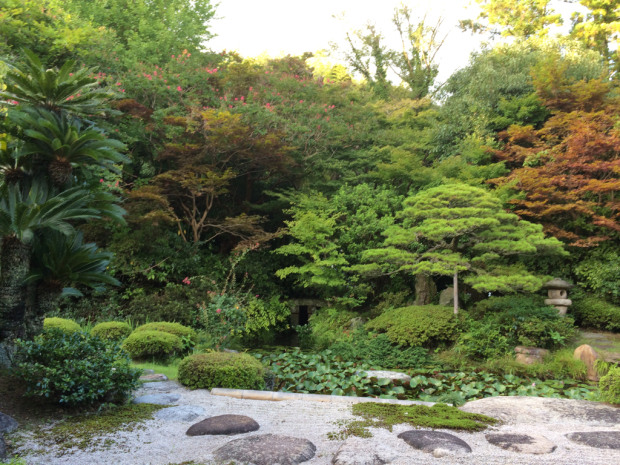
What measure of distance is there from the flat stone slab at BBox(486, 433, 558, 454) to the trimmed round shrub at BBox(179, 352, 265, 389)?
8.59 ft

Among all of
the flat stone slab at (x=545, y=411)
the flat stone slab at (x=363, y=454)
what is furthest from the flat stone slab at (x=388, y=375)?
the flat stone slab at (x=363, y=454)

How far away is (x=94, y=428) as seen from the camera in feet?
10.9

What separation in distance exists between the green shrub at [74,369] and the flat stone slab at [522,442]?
120 inches

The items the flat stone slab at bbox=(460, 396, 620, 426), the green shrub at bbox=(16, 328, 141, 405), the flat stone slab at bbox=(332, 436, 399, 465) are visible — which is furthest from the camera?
the flat stone slab at bbox=(460, 396, 620, 426)

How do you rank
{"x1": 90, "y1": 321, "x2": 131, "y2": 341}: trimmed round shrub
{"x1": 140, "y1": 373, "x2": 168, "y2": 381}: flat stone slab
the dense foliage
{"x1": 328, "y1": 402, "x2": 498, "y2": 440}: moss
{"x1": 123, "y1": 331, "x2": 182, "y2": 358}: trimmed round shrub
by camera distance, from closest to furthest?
1. {"x1": 328, "y1": 402, "x2": 498, "y2": 440}: moss
2. {"x1": 140, "y1": 373, "x2": 168, "y2": 381}: flat stone slab
3. {"x1": 123, "y1": 331, "x2": 182, "y2": 358}: trimmed round shrub
4. the dense foliage
5. {"x1": 90, "y1": 321, "x2": 131, "y2": 341}: trimmed round shrub

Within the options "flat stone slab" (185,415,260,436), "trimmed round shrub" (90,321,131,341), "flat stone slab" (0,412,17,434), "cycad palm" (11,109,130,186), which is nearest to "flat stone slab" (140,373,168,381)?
"trimmed round shrub" (90,321,131,341)

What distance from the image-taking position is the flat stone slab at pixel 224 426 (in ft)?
10.7

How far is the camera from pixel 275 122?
1043 centimetres

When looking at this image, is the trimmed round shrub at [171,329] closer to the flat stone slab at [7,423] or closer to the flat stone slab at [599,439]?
the flat stone slab at [7,423]

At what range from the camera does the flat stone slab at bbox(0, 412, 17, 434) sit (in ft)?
10.4

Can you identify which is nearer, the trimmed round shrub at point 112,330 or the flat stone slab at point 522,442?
the flat stone slab at point 522,442

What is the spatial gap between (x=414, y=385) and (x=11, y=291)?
14.0 feet

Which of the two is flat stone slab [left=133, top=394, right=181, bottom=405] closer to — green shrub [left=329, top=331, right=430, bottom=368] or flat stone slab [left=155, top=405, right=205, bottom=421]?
flat stone slab [left=155, top=405, right=205, bottom=421]

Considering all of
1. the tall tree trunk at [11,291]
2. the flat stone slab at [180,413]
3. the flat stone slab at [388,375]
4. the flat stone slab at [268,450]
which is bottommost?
the flat stone slab at [388,375]
